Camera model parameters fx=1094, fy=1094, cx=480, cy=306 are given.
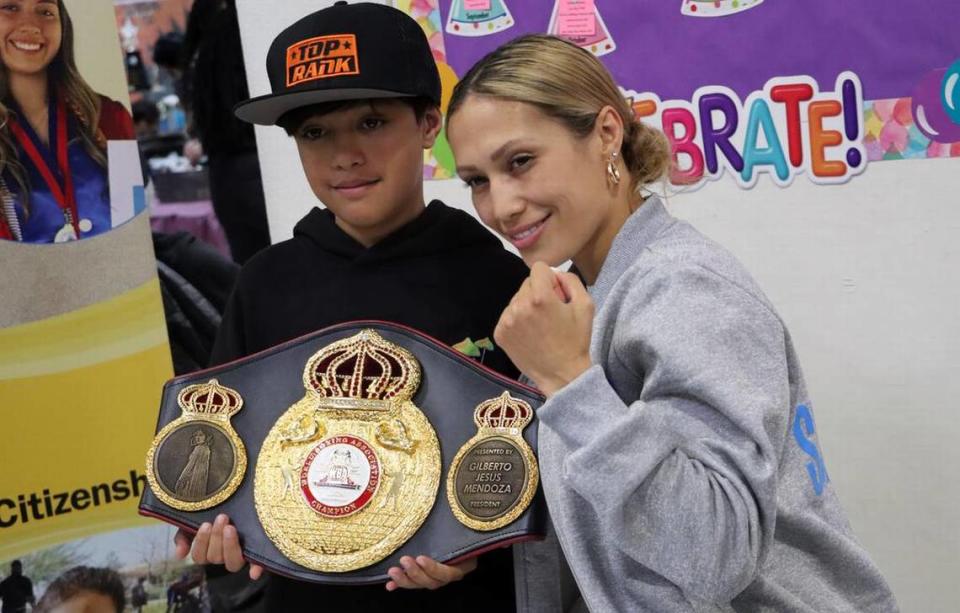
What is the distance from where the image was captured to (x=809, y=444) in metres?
1.28

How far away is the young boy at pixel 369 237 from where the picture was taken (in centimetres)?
160

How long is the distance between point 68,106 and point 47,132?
0.08 metres

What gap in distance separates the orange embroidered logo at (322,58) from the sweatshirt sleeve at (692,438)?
680mm

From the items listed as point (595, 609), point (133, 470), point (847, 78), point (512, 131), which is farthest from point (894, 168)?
point (133, 470)

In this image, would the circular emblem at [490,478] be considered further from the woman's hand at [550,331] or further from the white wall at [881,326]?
the white wall at [881,326]

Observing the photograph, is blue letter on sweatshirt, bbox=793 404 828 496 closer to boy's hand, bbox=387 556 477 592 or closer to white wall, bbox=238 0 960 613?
boy's hand, bbox=387 556 477 592

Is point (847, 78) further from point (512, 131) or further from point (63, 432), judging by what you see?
point (63, 432)

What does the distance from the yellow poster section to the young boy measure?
3.71 feet

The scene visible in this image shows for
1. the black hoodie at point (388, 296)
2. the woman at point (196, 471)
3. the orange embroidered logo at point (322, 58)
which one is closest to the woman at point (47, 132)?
the black hoodie at point (388, 296)

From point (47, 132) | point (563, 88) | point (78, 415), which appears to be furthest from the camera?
point (78, 415)

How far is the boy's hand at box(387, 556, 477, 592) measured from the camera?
4.63 ft

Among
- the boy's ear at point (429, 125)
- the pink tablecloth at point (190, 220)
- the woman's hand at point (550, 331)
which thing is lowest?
the pink tablecloth at point (190, 220)

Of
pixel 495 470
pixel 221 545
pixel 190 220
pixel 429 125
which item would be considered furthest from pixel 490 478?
pixel 190 220

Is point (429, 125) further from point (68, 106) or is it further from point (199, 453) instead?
point (68, 106)
